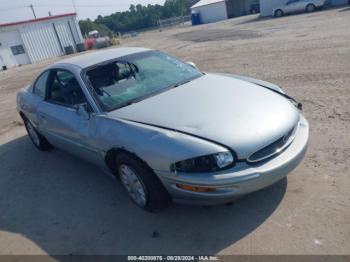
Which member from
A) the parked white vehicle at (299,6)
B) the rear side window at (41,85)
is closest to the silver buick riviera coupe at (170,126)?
the rear side window at (41,85)

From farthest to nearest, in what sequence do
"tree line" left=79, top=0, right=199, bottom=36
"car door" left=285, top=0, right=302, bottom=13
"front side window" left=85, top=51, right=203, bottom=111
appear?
"tree line" left=79, top=0, right=199, bottom=36 → "car door" left=285, top=0, right=302, bottom=13 → "front side window" left=85, top=51, right=203, bottom=111

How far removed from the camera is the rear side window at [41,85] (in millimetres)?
4682

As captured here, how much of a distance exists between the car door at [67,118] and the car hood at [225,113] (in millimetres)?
451

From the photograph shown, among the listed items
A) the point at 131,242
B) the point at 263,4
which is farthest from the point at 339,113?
the point at 263,4

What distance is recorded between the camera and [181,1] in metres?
78.5

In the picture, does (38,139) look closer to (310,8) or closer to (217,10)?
(310,8)

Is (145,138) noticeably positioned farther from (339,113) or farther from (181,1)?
(181,1)

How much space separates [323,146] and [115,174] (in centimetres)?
257

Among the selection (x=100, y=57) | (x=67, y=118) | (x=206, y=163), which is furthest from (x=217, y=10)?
(x=206, y=163)

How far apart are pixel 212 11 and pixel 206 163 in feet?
138

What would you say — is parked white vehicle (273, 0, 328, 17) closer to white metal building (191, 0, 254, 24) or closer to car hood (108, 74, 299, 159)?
white metal building (191, 0, 254, 24)

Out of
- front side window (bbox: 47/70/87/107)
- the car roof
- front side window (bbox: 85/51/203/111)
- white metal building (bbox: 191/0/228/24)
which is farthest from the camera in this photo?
white metal building (bbox: 191/0/228/24)

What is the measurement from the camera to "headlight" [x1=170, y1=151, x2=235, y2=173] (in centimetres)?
263

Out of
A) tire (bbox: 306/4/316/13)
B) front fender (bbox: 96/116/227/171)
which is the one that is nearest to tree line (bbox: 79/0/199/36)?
tire (bbox: 306/4/316/13)
